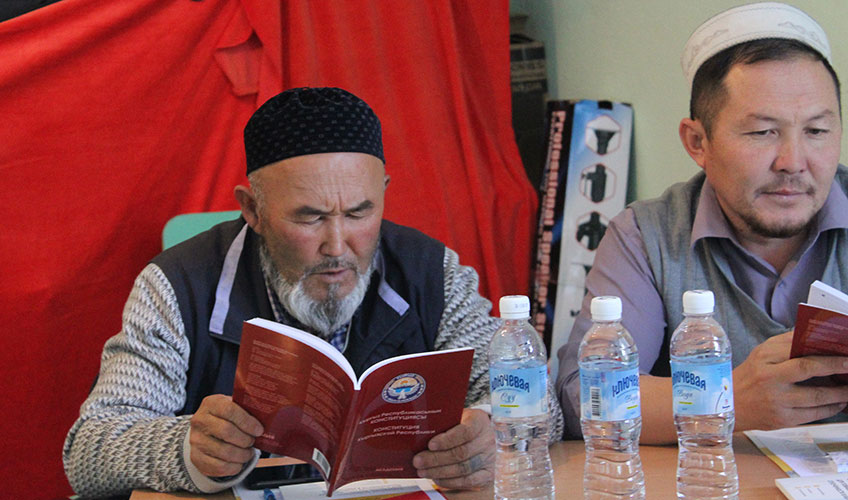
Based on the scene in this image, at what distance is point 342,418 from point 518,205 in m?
2.16

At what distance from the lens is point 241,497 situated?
144 cm

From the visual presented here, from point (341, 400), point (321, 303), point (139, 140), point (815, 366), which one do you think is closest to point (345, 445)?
point (341, 400)

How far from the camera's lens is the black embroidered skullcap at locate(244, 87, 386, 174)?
1773 mm

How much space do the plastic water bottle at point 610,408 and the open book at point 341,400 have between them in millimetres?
215

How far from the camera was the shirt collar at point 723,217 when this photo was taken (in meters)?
1.82

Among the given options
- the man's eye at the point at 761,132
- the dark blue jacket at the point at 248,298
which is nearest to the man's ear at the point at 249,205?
the dark blue jacket at the point at 248,298

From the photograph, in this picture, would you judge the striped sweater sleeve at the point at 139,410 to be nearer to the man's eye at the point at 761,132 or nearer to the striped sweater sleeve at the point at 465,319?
the striped sweater sleeve at the point at 465,319

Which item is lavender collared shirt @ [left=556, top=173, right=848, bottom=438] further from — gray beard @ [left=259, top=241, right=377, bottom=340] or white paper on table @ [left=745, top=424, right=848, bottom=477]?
gray beard @ [left=259, top=241, right=377, bottom=340]

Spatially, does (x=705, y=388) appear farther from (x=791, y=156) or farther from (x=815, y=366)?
(x=791, y=156)

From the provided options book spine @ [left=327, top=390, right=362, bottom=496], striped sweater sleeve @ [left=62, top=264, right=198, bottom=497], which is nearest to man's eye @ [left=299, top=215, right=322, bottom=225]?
striped sweater sleeve @ [left=62, top=264, right=198, bottom=497]

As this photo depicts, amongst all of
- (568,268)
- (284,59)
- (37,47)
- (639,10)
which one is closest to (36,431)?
(37,47)

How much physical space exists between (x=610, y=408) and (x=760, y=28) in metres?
1.01

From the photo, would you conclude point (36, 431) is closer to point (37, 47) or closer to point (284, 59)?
point (37, 47)

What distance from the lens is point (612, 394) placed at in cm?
119
